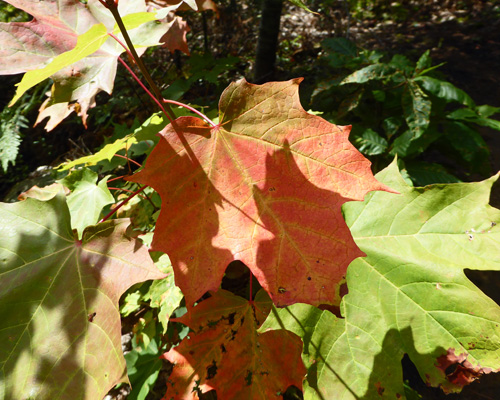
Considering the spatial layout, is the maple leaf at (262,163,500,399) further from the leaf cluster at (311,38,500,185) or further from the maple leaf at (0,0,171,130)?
the leaf cluster at (311,38,500,185)

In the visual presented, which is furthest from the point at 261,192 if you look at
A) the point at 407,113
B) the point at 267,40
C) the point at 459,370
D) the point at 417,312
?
the point at 267,40

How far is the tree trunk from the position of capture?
2.88 metres

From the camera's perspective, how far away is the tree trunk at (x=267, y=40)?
2881 mm

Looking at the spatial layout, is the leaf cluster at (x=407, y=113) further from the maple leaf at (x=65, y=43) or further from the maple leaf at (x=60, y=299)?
the maple leaf at (x=60, y=299)

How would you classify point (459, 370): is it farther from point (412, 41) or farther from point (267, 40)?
point (412, 41)

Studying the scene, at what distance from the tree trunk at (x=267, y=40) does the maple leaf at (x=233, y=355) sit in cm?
265

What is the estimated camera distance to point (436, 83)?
227 cm

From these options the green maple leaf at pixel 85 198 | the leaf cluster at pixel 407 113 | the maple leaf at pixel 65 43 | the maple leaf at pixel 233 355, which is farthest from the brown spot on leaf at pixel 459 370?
the leaf cluster at pixel 407 113

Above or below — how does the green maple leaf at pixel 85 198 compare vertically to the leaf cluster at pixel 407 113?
above

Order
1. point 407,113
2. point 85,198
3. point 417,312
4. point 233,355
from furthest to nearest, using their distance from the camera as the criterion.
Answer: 1. point 407,113
2. point 85,198
3. point 233,355
4. point 417,312

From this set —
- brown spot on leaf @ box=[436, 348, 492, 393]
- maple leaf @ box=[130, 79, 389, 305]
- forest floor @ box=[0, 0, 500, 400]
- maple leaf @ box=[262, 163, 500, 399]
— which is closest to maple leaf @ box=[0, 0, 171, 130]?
maple leaf @ box=[130, 79, 389, 305]

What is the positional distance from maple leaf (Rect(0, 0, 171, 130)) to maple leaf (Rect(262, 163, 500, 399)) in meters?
0.90

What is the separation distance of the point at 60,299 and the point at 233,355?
0.53 meters

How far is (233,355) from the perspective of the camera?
102cm
